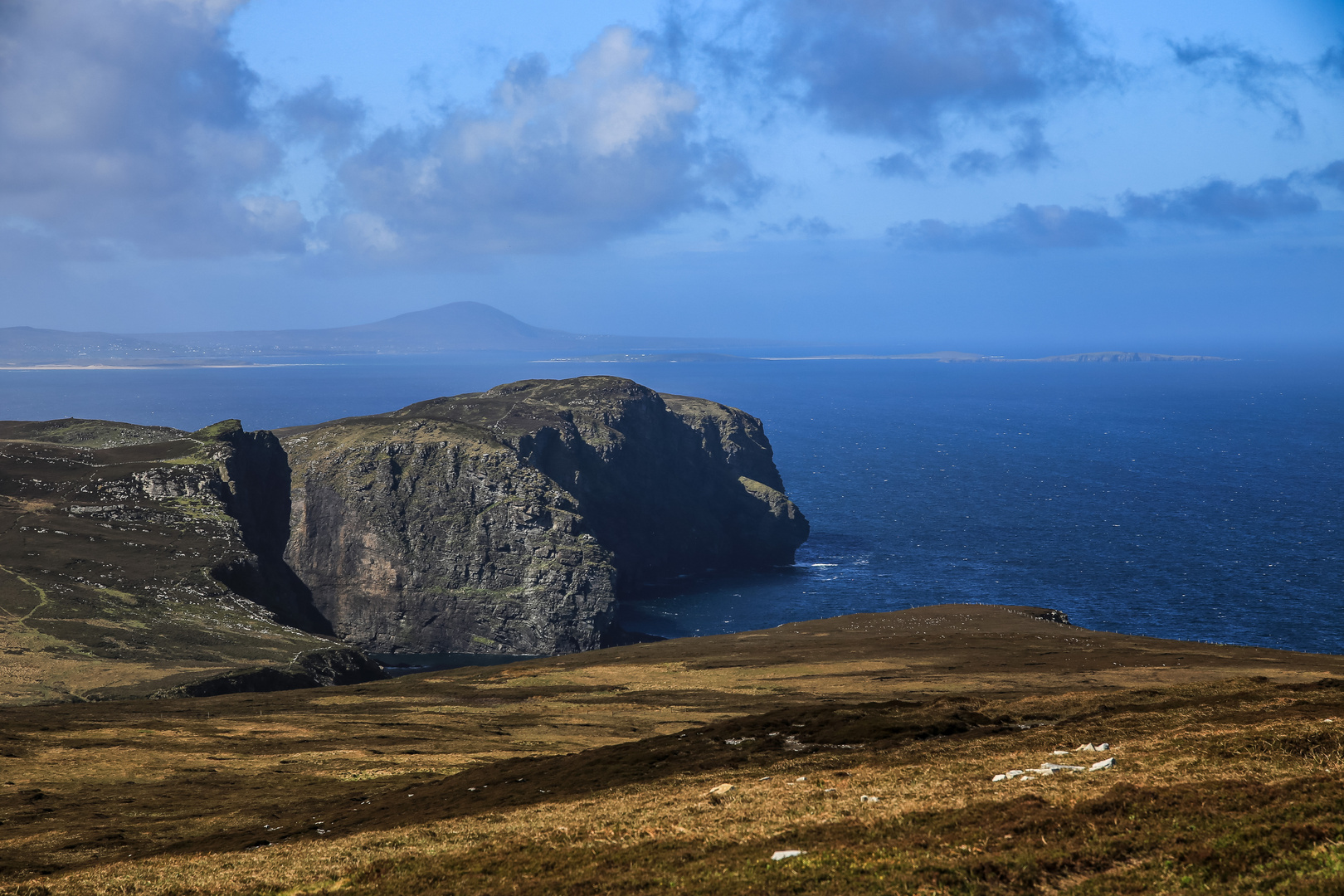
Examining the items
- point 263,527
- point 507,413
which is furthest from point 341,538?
point 507,413

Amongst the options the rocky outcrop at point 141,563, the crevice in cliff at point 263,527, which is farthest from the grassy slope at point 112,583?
the crevice in cliff at point 263,527

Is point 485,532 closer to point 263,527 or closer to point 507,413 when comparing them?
point 263,527

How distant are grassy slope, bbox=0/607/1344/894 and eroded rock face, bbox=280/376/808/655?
72.2 meters

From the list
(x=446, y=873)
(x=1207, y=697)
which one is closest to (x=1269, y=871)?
(x=446, y=873)

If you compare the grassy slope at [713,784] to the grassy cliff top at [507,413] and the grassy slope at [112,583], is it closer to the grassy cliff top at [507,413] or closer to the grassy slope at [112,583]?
the grassy slope at [112,583]

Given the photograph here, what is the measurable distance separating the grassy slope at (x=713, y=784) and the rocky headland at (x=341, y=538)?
25407 mm

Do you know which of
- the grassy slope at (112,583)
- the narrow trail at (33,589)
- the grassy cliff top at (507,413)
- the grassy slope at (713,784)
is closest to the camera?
the grassy slope at (713,784)

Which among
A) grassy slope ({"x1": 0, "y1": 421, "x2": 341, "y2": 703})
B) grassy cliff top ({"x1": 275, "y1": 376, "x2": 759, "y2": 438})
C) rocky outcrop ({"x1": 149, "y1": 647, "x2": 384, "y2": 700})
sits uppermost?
grassy cliff top ({"x1": 275, "y1": 376, "x2": 759, "y2": 438})

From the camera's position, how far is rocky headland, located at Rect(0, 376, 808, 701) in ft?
292

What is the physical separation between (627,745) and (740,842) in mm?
20891

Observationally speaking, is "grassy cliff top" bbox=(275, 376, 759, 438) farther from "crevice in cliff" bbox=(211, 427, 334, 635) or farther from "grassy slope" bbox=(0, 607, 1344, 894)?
"grassy slope" bbox=(0, 607, 1344, 894)

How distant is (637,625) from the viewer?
149 metres

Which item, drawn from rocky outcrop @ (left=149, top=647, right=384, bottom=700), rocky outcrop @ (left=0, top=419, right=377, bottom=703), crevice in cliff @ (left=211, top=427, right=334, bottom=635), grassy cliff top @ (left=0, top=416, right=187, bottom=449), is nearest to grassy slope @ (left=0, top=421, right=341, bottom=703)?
rocky outcrop @ (left=0, top=419, right=377, bottom=703)

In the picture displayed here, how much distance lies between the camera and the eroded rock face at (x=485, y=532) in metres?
144
